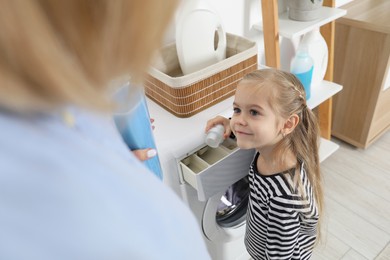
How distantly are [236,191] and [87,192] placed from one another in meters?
1.11

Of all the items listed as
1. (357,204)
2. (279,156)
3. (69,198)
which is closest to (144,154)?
(279,156)

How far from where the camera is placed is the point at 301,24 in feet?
4.37

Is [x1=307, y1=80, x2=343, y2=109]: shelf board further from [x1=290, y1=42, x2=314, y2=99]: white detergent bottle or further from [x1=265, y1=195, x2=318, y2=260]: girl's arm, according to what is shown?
[x1=265, y1=195, x2=318, y2=260]: girl's arm

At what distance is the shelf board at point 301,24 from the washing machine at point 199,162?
43cm

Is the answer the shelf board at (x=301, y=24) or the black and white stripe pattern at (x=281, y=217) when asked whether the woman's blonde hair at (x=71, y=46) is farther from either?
the shelf board at (x=301, y=24)

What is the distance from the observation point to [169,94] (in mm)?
979

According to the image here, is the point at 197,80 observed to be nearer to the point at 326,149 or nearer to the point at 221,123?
the point at 221,123

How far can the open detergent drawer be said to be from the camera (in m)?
0.91

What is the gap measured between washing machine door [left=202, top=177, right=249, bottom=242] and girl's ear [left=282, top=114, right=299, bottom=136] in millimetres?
385


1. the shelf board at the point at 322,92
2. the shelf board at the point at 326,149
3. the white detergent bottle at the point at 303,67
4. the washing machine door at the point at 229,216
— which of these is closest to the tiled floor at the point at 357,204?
the shelf board at the point at 326,149

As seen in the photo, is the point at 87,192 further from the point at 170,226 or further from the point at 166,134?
the point at 166,134

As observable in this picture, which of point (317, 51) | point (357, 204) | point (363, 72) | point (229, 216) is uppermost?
point (317, 51)

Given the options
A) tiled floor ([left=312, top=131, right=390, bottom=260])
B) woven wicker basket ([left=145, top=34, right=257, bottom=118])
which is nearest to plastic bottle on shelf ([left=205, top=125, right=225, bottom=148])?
woven wicker basket ([left=145, top=34, right=257, bottom=118])

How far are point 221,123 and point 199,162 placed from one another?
0.45 feet
